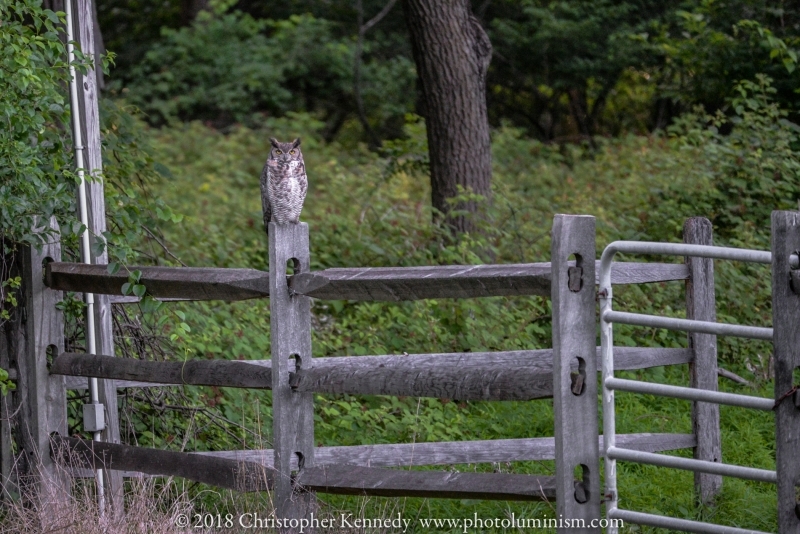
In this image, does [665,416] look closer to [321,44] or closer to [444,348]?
[444,348]

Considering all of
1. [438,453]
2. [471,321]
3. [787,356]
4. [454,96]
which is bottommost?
[438,453]

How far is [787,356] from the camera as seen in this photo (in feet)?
8.38

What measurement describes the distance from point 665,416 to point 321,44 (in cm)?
1312

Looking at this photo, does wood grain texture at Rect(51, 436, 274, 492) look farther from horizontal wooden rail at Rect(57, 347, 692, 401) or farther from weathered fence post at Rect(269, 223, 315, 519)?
horizontal wooden rail at Rect(57, 347, 692, 401)

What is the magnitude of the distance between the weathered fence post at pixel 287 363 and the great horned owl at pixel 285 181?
1.45m

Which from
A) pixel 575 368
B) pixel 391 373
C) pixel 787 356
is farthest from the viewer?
pixel 391 373

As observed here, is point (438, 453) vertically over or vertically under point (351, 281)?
under

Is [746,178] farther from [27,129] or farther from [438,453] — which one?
[27,129]

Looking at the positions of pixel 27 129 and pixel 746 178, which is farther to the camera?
pixel 746 178

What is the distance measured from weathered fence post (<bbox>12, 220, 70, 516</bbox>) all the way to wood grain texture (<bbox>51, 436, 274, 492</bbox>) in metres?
0.07

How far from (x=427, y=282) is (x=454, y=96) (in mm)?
5017

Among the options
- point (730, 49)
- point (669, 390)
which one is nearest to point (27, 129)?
point (669, 390)

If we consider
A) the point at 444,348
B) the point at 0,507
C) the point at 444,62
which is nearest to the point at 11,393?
the point at 0,507

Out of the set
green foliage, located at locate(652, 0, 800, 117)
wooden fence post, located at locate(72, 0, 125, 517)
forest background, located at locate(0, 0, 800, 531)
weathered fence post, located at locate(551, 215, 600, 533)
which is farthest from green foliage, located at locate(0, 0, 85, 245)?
green foliage, located at locate(652, 0, 800, 117)
